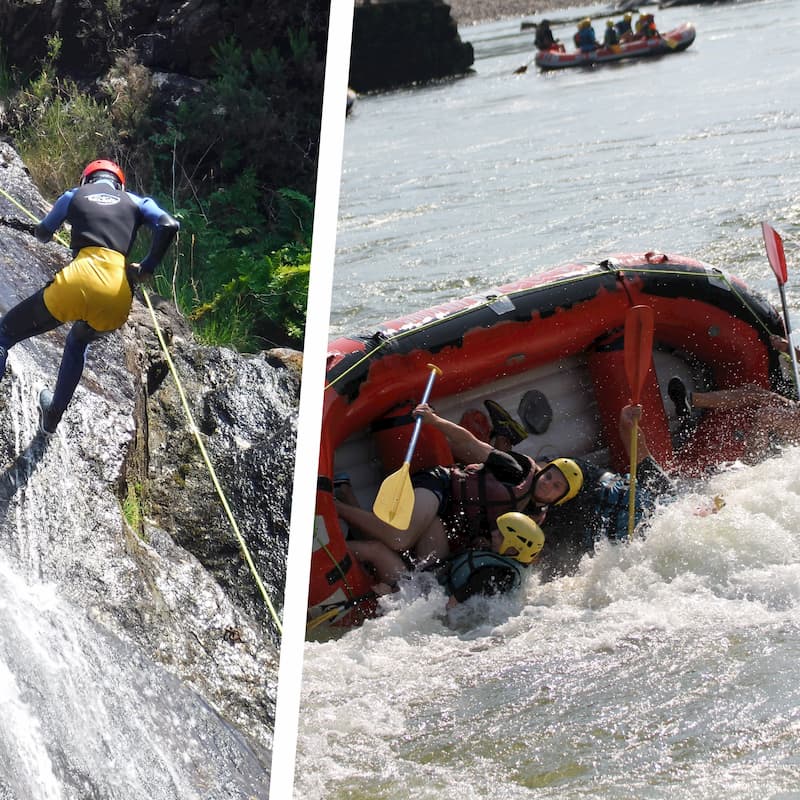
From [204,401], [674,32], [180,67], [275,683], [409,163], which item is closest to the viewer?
[275,683]

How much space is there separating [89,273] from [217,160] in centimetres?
59

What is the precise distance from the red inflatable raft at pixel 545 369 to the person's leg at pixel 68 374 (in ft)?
3.98

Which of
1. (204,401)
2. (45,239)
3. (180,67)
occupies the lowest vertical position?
(204,401)

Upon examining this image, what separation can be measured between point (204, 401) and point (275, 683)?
65 centimetres

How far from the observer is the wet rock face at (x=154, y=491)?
2242mm

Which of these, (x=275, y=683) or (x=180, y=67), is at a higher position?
(x=180, y=67)

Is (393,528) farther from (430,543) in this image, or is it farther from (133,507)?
(133,507)

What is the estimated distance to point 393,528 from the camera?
3.72 metres

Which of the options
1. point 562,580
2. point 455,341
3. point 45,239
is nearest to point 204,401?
point 45,239

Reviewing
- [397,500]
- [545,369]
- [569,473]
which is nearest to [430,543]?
[397,500]

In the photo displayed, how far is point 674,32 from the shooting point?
16031 millimetres

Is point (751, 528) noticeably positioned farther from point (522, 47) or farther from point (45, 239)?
point (522, 47)

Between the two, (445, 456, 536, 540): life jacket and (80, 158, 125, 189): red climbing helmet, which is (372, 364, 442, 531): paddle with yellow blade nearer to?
(445, 456, 536, 540): life jacket

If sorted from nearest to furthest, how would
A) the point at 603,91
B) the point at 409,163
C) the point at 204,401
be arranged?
the point at 204,401, the point at 409,163, the point at 603,91
